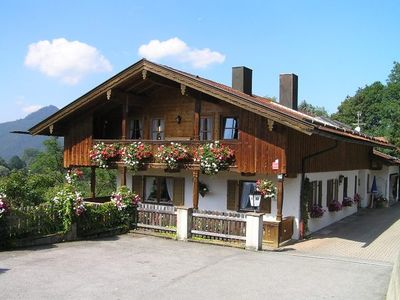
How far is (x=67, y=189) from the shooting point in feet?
47.3

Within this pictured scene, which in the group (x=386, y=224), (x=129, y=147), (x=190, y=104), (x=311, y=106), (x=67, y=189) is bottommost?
(x=386, y=224)

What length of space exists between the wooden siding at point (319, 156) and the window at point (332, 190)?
584 mm

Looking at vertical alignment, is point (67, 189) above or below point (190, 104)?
below

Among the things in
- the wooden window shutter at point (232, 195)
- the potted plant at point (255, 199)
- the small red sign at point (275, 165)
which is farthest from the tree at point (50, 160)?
the small red sign at point (275, 165)

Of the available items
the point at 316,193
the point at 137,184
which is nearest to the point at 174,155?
the point at 137,184

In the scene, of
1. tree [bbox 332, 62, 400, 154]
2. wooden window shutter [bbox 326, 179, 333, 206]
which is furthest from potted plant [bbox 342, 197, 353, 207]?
tree [bbox 332, 62, 400, 154]

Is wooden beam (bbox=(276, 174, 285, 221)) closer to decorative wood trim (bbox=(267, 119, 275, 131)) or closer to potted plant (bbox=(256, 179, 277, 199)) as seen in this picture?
potted plant (bbox=(256, 179, 277, 199))

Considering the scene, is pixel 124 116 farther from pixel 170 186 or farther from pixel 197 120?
pixel 170 186

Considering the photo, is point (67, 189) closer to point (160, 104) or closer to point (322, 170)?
point (160, 104)

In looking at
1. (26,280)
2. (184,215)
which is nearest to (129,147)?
(184,215)

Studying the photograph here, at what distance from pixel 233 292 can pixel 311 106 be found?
253ft

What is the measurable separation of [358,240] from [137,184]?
934cm

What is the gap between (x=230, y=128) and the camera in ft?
57.4

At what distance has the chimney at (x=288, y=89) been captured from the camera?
22.9 metres
